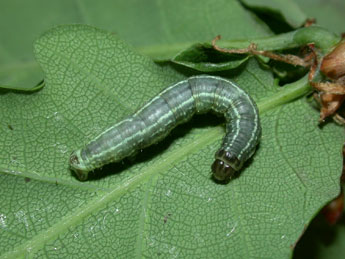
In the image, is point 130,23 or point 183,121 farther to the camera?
point 130,23

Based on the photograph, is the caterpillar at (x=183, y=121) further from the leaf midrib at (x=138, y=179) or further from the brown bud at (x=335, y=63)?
the brown bud at (x=335, y=63)

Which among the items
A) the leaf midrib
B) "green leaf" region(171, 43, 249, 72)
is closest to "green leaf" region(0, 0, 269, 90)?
"green leaf" region(171, 43, 249, 72)

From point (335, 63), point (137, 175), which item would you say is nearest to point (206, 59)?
point (335, 63)

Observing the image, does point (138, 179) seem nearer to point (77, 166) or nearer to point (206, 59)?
point (77, 166)

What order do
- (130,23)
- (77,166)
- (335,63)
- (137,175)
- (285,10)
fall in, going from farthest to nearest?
1. (130,23)
2. (285,10)
3. (137,175)
4. (77,166)
5. (335,63)

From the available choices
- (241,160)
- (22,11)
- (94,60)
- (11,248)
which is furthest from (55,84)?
(22,11)

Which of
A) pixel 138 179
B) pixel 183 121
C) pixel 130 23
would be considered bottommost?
pixel 138 179

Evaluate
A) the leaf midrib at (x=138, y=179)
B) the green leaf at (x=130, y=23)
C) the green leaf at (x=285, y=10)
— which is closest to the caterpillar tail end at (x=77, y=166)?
the leaf midrib at (x=138, y=179)

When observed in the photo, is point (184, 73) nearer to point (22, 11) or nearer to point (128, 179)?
point (128, 179)
